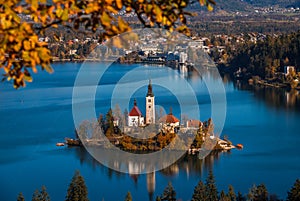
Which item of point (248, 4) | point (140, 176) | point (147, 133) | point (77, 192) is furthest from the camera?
point (248, 4)

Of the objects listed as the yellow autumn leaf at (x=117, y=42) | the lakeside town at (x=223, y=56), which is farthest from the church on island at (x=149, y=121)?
the yellow autumn leaf at (x=117, y=42)

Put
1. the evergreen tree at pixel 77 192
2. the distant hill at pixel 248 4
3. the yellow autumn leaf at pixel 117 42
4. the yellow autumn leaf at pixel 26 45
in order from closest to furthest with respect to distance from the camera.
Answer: the yellow autumn leaf at pixel 26 45 < the yellow autumn leaf at pixel 117 42 < the evergreen tree at pixel 77 192 < the distant hill at pixel 248 4

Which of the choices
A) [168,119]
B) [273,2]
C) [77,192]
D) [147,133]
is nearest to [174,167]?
[147,133]

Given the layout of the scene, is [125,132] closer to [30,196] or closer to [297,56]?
[30,196]

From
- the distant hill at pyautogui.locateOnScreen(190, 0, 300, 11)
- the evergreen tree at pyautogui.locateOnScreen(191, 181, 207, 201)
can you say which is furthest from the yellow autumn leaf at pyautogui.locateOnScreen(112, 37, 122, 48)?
the distant hill at pyautogui.locateOnScreen(190, 0, 300, 11)

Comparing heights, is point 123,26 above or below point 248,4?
above

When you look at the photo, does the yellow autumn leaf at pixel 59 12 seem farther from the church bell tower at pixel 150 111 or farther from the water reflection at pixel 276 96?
the water reflection at pixel 276 96

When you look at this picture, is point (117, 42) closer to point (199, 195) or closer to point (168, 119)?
point (199, 195)
